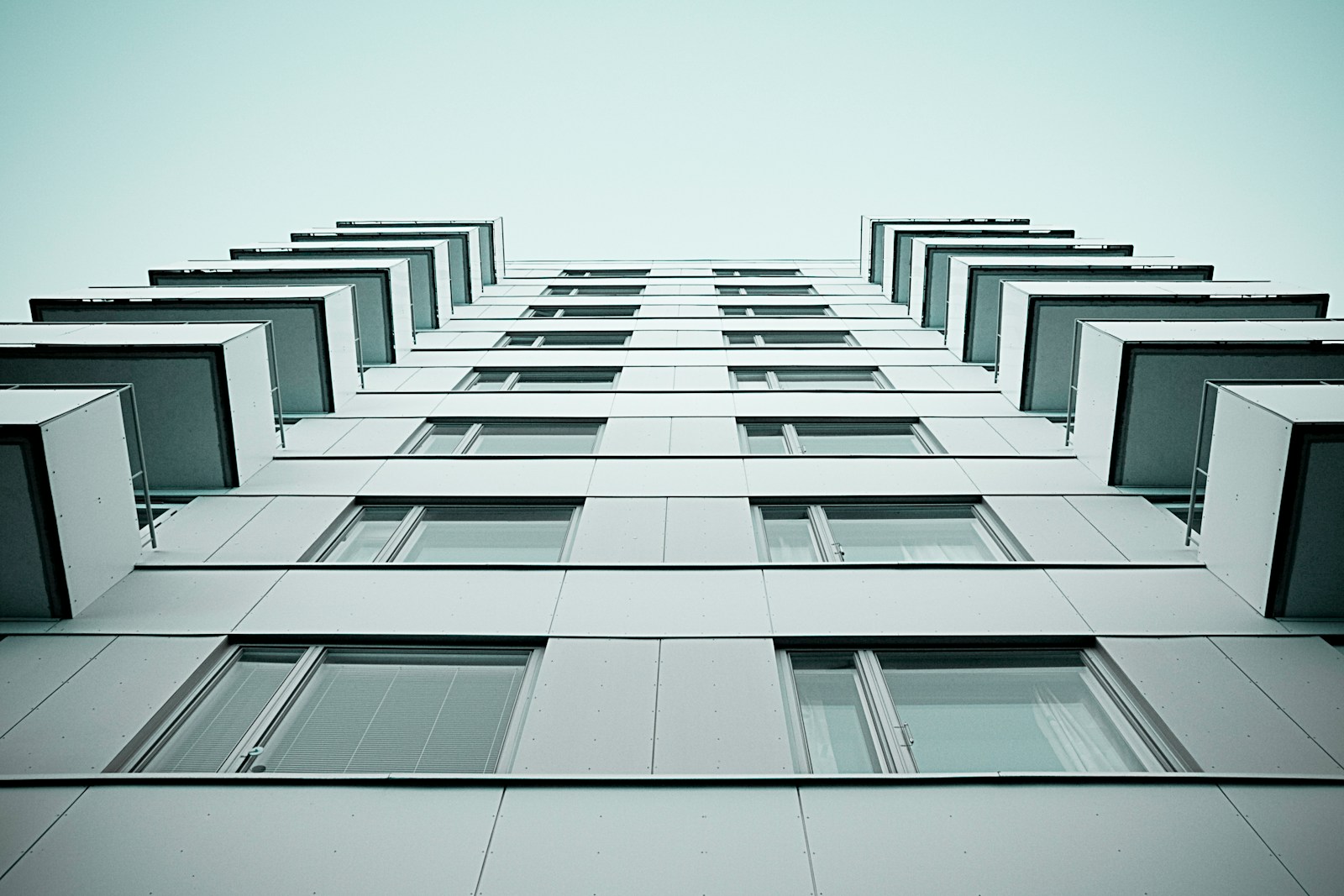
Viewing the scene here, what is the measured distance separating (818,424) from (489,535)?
544cm

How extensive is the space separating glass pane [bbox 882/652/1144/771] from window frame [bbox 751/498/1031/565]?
1521 mm

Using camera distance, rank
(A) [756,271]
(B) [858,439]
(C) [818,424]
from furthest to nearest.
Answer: (A) [756,271] < (C) [818,424] < (B) [858,439]

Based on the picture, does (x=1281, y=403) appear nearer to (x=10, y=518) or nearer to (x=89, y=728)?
(x=89, y=728)

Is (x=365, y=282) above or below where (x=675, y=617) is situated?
above

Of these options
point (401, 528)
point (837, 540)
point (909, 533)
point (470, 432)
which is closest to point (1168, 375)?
point (909, 533)

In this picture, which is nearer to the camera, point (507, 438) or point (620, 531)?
point (620, 531)

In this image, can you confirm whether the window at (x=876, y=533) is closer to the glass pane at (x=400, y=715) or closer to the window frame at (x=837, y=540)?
the window frame at (x=837, y=540)

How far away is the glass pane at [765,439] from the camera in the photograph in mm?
12062

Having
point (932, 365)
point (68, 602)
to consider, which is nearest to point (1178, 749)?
point (68, 602)

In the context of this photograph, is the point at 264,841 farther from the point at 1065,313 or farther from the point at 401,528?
the point at 1065,313

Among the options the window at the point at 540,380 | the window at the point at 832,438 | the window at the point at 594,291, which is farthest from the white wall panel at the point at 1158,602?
the window at the point at 594,291

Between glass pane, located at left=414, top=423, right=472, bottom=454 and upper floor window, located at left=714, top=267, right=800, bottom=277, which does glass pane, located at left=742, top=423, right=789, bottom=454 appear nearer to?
glass pane, located at left=414, top=423, right=472, bottom=454

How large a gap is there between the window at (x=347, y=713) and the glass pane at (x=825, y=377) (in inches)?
361

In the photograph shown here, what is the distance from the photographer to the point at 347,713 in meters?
6.57
